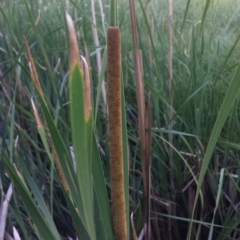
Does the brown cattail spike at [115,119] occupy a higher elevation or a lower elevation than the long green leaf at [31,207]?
higher

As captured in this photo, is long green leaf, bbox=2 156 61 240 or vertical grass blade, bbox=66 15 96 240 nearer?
vertical grass blade, bbox=66 15 96 240

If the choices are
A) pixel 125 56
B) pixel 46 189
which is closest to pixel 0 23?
pixel 125 56

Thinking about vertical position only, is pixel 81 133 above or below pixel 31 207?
above

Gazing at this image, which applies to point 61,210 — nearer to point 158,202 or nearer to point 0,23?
point 158,202

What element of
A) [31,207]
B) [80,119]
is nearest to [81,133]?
[80,119]

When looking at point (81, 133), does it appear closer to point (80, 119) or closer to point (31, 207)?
point (80, 119)

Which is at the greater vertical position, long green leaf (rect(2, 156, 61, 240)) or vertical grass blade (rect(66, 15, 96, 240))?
vertical grass blade (rect(66, 15, 96, 240))

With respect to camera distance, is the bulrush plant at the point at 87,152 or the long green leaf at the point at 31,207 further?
the long green leaf at the point at 31,207

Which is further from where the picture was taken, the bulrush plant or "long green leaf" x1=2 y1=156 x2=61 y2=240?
"long green leaf" x1=2 y1=156 x2=61 y2=240
